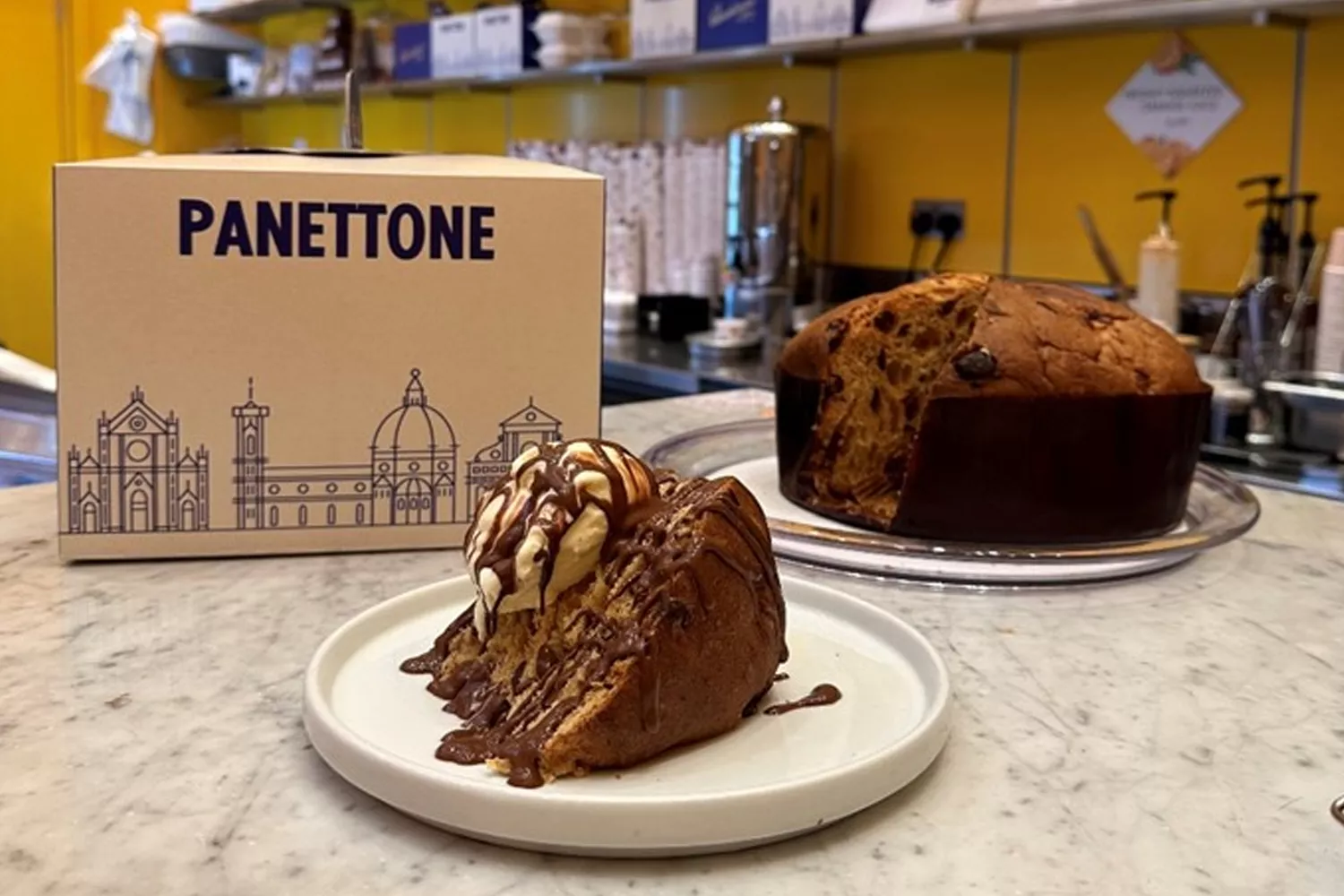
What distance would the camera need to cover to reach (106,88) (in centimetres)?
500

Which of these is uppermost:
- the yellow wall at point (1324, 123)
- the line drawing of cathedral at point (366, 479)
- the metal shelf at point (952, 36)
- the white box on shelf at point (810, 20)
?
the white box on shelf at point (810, 20)

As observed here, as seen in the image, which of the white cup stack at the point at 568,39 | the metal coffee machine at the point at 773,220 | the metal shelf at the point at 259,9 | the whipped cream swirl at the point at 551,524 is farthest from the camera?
the metal shelf at the point at 259,9

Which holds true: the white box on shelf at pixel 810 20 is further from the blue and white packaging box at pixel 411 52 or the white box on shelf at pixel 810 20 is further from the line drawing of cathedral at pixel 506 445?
the line drawing of cathedral at pixel 506 445

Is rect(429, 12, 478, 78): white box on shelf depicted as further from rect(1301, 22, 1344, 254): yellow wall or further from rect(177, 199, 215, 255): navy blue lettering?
rect(177, 199, 215, 255): navy blue lettering

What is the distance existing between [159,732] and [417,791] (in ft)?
0.62

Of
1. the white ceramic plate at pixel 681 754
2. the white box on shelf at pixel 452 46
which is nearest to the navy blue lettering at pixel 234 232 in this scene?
the white ceramic plate at pixel 681 754

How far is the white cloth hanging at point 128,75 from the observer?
4.88 metres

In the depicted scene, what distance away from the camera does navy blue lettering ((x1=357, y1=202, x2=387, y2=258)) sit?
40.4 inches

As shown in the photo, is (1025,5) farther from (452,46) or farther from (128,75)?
(128,75)

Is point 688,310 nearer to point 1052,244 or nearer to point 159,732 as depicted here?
point 1052,244

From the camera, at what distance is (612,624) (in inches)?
26.1

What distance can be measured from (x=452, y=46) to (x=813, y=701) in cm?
331

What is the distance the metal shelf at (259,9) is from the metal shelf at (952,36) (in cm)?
76

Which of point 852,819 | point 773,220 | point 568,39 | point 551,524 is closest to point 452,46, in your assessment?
point 568,39
